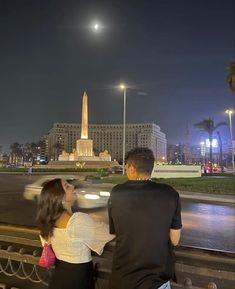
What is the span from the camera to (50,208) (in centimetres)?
281

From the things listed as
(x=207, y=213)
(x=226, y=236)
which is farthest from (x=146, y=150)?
(x=207, y=213)

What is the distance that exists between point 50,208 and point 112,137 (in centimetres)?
12886

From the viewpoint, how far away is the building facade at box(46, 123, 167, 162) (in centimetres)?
9806

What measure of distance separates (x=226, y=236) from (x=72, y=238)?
8.61 meters

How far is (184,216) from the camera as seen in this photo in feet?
47.2

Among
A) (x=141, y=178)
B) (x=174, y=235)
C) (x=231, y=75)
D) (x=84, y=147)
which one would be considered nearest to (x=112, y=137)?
(x=84, y=147)

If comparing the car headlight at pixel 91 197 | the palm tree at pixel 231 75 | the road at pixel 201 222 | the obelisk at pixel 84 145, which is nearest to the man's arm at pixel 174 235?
the road at pixel 201 222

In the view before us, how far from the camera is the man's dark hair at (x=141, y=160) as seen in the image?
2703 millimetres

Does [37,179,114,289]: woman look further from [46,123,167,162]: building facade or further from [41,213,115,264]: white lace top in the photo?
[46,123,167,162]: building facade

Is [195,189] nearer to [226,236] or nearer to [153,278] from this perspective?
[226,236]

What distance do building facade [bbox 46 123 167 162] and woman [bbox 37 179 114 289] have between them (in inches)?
3556

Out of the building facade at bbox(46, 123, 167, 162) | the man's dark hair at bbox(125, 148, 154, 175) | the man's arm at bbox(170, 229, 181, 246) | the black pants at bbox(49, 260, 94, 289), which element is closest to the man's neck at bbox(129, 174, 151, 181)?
the man's dark hair at bbox(125, 148, 154, 175)

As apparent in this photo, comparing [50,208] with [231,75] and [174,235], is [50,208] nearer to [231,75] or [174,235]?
[174,235]

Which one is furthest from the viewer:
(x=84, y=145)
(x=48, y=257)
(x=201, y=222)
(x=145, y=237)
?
(x=84, y=145)
